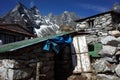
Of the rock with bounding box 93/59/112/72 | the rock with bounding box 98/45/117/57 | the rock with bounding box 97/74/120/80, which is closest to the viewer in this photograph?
the rock with bounding box 97/74/120/80

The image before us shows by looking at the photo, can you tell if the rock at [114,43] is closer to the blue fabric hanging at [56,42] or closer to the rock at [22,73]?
the blue fabric hanging at [56,42]

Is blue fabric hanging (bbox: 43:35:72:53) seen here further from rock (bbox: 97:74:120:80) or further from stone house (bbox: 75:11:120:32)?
stone house (bbox: 75:11:120:32)

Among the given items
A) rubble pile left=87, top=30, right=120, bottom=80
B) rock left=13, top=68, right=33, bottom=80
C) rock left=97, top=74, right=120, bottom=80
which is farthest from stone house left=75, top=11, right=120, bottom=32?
rock left=13, top=68, right=33, bottom=80

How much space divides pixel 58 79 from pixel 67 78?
86 cm

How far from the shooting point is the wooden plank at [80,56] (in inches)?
402

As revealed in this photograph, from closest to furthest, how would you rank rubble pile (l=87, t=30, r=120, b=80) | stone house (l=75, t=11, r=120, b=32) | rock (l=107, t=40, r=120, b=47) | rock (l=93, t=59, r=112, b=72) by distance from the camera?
rubble pile (l=87, t=30, r=120, b=80) → rock (l=93, t=59, r=112, b=72) → rock (l=107, t=40, r=120, b=47) → stone house (l=75, t=11, r=120, b=32)

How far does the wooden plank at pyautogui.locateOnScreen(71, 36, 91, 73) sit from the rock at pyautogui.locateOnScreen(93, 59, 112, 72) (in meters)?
0.41

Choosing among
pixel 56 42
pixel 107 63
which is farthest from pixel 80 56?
pixel 56 42

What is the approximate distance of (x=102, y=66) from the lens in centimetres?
1000

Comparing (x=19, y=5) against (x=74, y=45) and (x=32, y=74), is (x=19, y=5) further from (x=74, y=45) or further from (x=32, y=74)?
(x=32, y=74)

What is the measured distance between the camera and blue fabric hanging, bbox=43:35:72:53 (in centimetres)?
868

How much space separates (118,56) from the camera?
1045 cm

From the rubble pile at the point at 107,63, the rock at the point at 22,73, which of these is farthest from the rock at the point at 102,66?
the rock at the point at 22,73

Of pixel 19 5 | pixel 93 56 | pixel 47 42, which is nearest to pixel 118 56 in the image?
pixel 93 56
